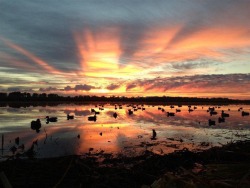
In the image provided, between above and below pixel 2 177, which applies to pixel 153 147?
below

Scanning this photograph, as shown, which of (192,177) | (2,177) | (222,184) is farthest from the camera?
(2,177)

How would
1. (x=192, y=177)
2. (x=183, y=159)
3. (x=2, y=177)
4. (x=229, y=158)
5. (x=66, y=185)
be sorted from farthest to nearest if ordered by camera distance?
1. (x=183, y=159)
2. (x=229, y=158)
3. (x=66, y=185)
4. (x=2, y=177)
5. (x=192, y=177)

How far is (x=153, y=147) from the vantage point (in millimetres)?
19781

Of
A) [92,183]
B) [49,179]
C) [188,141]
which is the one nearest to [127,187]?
[92,183]

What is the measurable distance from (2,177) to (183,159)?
923 centimetres

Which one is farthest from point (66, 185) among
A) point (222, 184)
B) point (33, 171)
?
point (222, 184)

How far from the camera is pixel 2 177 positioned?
777 centimetres

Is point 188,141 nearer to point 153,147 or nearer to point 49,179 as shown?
point 153,147

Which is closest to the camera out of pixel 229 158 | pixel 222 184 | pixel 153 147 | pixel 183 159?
pixel 222 184

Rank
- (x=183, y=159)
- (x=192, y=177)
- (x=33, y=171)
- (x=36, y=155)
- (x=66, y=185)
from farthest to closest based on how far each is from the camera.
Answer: (x=36, y=155), (x=183, y=159), (x=33, y=171), (x=66, y=185), (x=192, y=177)

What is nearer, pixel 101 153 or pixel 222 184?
pixel 222 184

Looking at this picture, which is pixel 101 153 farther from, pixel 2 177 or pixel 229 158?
pixel 2 177

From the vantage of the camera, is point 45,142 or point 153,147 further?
point 45,142

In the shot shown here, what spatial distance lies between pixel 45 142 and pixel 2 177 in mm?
14827
